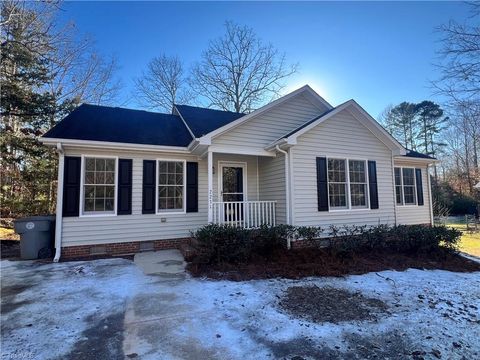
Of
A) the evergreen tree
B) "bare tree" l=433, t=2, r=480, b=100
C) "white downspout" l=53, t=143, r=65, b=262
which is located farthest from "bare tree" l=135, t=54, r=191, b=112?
"bare tree" l=433, t=2, r=480, b=100

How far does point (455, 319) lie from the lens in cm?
399

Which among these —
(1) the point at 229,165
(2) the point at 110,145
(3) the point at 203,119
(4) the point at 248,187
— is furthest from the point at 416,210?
(2) the point at 110,145

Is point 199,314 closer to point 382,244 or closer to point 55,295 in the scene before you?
point 55,295

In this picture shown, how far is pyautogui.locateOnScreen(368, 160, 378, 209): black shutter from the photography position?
902 centimetres

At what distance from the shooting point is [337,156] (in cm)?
862

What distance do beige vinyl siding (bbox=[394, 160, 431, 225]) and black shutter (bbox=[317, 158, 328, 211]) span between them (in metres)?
4.45

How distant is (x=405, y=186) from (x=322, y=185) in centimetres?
539

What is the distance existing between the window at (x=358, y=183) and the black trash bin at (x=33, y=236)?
30.3 ft

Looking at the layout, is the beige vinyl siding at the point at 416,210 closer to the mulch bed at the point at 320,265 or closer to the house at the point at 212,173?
the house at the point at 212,173

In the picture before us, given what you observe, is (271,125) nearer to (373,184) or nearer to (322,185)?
(322,185)

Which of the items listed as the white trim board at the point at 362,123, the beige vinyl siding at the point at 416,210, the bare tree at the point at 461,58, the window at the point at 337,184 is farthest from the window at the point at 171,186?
the beige vinyl siding at the point at 416,210

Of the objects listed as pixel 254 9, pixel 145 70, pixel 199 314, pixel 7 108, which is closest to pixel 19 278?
pixel 199 314

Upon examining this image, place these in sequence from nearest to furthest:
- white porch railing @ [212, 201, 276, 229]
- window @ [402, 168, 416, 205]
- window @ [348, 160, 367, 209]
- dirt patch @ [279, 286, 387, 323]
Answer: dirt patch @ [279, 286, 387, 323] < white porch railing @ [212, 201, 276, 229] < window @ [348, 160, 367, 209] < window @ [402, 168, 416, 205]

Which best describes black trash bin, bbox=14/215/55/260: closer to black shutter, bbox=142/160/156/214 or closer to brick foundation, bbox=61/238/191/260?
brick foundation, bbox=61/238/191/260
